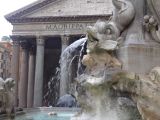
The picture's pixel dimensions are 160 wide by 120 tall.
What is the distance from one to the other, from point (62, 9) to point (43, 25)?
2634mm

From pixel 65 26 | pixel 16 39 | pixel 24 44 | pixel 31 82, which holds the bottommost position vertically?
pixel 31 82


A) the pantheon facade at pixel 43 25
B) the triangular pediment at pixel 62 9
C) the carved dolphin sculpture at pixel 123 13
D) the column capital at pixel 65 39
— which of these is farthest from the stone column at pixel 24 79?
the carved dolphin sculpture at pixel 123 13

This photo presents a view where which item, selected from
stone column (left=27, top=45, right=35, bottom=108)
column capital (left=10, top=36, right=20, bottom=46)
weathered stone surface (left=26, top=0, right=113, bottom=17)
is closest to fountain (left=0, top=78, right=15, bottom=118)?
weathered stone surface (left=26, top=0, right=113, bottom=17)

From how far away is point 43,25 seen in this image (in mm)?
42250

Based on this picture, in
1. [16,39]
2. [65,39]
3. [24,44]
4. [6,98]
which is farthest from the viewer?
[24,44]

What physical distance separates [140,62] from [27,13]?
118 feet

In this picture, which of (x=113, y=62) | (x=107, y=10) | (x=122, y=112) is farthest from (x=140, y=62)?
(x=107, y=10)

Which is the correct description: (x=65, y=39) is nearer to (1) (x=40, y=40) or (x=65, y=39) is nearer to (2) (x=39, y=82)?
(1) (x=40, y=40)

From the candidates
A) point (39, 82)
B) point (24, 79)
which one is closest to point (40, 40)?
point (39, 82)

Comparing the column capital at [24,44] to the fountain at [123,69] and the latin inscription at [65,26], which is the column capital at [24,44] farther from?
the fountain at [123,69]

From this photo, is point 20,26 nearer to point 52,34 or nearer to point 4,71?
point 52,34

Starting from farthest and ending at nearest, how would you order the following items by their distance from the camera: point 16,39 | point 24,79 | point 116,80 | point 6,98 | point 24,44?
point 24,44
point 24,79
point 16,39
point 6,98
point 116,80

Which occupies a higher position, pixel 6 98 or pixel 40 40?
pixel 40 40

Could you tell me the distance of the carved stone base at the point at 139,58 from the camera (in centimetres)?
660
